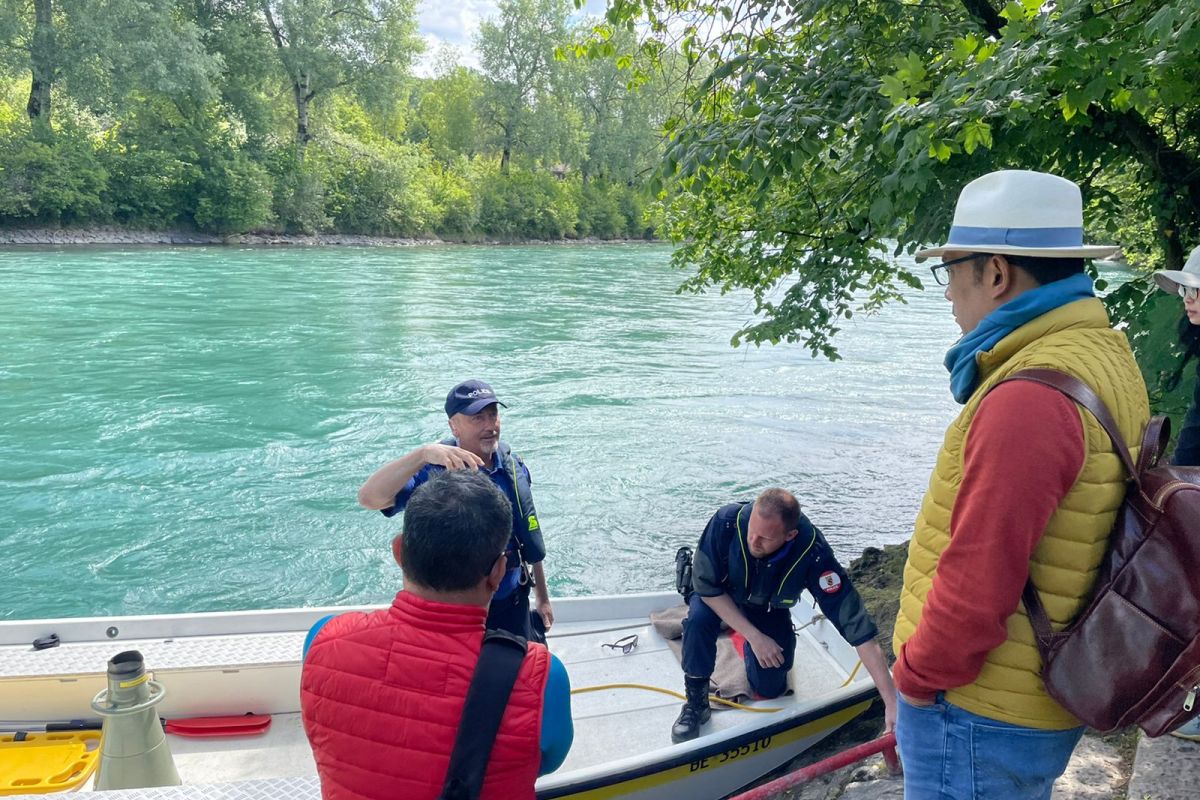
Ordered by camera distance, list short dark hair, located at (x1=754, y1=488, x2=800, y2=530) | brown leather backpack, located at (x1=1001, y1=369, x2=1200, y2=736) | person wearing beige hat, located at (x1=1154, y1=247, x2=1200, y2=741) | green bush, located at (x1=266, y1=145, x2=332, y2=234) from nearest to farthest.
A: brown leather backpack, located at (x1=1001, y1=369, x2=1200, y2=736) < person wearing beige hat, located at (x1=1154, y1=247, x2=1200, y2=741) < short dark hair, located at (x1=754, y1=488, x2=800, y2=530) < green bush, located at (x1=266, y1=145, x2=332, y2=234)

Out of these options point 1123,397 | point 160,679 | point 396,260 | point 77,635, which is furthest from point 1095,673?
point 396,260

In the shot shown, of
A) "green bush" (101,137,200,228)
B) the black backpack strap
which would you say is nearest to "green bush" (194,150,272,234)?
"green bush" (101,137,200,228)

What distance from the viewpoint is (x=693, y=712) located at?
4262 millimetres

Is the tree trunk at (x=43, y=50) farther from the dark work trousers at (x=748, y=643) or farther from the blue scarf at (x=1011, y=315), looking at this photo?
the blue scarf at (x=1011, y=315)

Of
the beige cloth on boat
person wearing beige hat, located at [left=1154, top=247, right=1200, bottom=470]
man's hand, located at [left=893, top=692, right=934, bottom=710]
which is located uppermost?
person wearing beige hat, located at [left=1154, top=247, right=1200, bottom=470]

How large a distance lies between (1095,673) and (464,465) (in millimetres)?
2222

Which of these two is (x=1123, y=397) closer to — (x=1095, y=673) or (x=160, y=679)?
(x=1095, y=673)

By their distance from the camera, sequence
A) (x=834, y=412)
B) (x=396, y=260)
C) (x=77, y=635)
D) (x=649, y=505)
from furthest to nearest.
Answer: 1. (x=396, y=260)
2. (x=834, y=412)
3. (x=649, y=505)
4. (x=77, y=635)

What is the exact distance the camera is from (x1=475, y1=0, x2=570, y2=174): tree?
5347 cm

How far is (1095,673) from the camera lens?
1653mm

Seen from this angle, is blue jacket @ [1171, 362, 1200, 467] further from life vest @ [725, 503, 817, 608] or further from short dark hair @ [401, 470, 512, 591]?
short dark hair @ [401, 470, 512, 591]

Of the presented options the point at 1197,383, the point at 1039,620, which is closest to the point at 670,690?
the point at 1197,383

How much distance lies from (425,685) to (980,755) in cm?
115

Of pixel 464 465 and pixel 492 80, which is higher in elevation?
pixel 492 80
